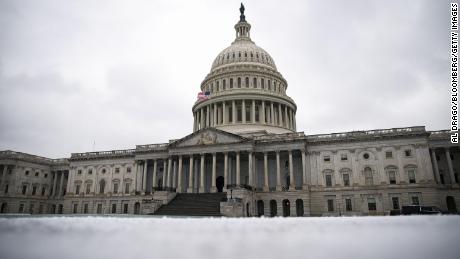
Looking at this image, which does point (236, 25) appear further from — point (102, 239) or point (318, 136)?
point (102, 239)

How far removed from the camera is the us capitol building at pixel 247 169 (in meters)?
47.3

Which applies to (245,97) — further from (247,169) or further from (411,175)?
(411,175)

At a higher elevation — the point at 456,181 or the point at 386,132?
the point at 386,132

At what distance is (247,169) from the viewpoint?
186 ft

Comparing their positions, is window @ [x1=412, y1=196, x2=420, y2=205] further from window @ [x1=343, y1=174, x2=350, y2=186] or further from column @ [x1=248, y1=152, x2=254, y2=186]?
column @ [x1=248, y1=152, x2=254, y2=186]

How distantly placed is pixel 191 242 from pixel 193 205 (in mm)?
41345

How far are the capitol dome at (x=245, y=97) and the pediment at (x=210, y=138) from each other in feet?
23.5

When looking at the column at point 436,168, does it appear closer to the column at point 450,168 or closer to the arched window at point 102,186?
the column at point 450,168

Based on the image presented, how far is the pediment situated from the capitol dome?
23.5 feet

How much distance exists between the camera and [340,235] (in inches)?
233

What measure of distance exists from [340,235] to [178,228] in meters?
3.14

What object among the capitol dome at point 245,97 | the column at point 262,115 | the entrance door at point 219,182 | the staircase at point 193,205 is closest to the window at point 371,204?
the staircase at point 193,205

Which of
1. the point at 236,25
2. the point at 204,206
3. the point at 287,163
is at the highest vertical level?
the point at 236,25

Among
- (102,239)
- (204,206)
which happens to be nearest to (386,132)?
(204,206)
